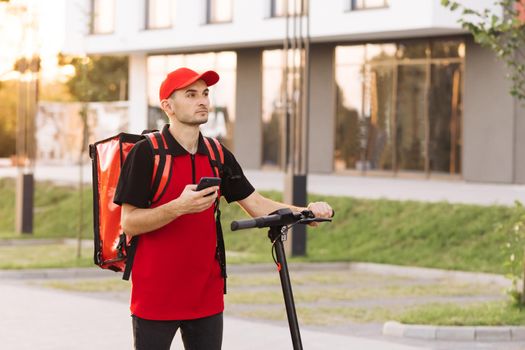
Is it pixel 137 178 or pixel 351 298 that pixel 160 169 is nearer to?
pixel 137 178

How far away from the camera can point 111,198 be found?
17.8 feet

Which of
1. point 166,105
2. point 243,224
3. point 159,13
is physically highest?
point 159,13

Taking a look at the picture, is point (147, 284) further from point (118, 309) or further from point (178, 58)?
point (178, 58)

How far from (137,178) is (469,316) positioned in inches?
288

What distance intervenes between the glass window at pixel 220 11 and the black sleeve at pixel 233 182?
33269 millimetres

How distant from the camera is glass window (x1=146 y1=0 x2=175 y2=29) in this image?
1626 inches

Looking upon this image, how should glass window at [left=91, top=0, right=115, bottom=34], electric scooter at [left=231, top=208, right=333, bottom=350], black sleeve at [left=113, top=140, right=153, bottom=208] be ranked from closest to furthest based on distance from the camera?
electric scooter at [left=231, top=208, right=333, bottom=350] → black sleeve at [left=113, top=140, right=153, bottom=208] → glass window at [left=91, top=0, right=115, bottom=34]

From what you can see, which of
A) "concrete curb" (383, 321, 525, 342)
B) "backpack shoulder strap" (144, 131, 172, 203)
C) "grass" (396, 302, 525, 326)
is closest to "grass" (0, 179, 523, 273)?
"grass" (396, 302, 525, 326)

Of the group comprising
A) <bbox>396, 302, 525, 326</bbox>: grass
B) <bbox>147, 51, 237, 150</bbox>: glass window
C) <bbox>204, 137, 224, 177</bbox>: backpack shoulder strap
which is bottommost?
<bbox>396, 302, 525, 326</bbox>: grass

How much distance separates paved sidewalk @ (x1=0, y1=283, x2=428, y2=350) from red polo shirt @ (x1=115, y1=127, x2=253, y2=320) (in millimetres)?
5079

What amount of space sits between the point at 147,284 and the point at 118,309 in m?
7.86

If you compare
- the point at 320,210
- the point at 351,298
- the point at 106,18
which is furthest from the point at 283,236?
the point at 106,18

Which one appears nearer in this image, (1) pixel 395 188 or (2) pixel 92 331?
(2) pixel 92 331

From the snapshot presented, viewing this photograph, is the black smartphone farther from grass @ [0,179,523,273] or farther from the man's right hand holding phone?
grass @ [0,179,523,273]
